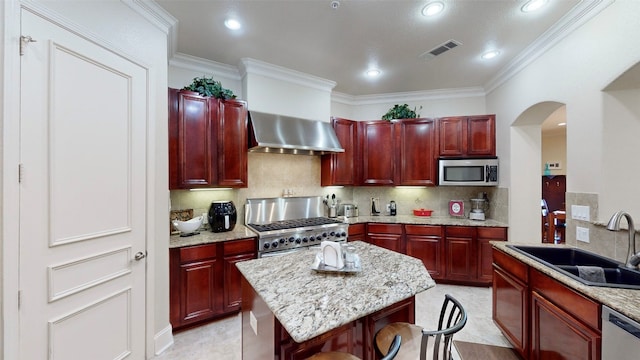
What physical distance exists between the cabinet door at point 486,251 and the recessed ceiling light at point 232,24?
3.99 metres

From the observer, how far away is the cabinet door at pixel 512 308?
2.00m

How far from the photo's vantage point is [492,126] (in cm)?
384

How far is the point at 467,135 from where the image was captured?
392 cm

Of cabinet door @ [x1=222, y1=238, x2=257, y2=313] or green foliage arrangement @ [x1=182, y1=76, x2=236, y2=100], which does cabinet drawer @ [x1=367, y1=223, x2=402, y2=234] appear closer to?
cabinet door @ [x1=222, y1=238, x2=257, y2=313]

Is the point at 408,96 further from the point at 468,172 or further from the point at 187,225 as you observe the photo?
the point at 187,225

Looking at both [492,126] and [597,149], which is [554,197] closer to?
[492,126]

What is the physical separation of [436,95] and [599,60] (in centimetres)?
234

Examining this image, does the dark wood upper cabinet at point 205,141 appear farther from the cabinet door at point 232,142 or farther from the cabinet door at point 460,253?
the cabinet door at point 460,253

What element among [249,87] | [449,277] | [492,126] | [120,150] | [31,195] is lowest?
[449,277]

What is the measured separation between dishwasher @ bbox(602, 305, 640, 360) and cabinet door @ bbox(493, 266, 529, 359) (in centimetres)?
67

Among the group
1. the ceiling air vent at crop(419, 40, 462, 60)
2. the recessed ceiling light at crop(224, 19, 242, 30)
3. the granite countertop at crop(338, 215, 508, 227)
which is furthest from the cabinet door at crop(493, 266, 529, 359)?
the recessed ceiling light at crop(224, 19, 242, 30)

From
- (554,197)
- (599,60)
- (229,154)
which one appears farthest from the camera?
(554,197)

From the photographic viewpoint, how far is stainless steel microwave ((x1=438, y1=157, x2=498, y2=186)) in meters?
3.74

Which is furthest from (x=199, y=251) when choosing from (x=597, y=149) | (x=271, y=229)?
(x=597, y=149)
